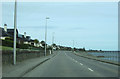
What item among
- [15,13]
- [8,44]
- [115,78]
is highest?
[15,13]

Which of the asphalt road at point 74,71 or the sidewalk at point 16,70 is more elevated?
the sidewalk at point 16,70

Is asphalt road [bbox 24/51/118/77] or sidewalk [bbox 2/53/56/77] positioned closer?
sidewalk [bbox 2/53/56/77]

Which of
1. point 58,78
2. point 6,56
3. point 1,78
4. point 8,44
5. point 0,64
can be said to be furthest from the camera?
point 8,44

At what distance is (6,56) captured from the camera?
58.5ft

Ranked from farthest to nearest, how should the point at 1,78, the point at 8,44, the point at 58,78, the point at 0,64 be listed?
the point at 8,44 → the point at 0,64 → the point at 58,78 → the point at 1,78

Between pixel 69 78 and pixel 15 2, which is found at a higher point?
pixel 15 2

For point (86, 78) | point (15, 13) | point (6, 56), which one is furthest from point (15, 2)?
point (86, 78)

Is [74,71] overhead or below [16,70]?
below

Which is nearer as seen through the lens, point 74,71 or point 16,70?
point 16,70

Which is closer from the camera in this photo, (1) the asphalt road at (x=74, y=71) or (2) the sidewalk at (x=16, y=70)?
(2) the sidewalk at (x=16, y=70)

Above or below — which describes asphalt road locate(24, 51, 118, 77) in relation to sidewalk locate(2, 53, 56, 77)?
below

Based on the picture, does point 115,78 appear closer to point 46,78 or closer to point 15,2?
point 46,78

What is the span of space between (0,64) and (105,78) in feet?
30.1

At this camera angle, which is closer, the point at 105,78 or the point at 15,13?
the point at 105,78
